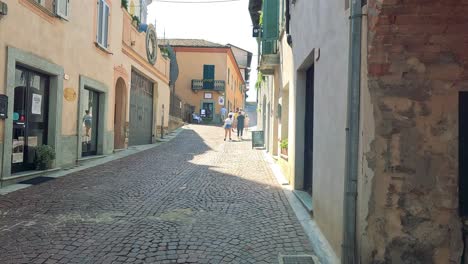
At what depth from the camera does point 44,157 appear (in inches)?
352

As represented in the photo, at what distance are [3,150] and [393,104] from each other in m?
6.94

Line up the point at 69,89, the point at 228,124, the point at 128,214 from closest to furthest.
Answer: the point at 128,214
the point at 69,89
the point at 228,124

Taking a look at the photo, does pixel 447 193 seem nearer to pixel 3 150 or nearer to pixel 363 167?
pixel 363 167

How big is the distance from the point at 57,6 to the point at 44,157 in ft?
11.3

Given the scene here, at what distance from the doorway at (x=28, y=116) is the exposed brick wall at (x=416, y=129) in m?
7.34

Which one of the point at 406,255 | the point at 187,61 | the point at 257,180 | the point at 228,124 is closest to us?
the point at 406,255

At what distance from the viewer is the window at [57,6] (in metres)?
8.66

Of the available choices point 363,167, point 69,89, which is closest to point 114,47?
point 69,89

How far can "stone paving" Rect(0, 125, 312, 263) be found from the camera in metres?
4.14

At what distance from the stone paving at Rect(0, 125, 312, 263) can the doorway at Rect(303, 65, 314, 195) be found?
615mm

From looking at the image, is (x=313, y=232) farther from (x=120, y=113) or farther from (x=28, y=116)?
(x=120, y=113)

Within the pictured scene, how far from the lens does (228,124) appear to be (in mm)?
20312

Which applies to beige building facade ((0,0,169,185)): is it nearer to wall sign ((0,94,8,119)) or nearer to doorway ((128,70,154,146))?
wall sign ((0,94,8,119))

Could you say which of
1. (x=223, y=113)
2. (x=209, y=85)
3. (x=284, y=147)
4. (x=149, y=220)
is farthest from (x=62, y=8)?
(x=209, y=85)
